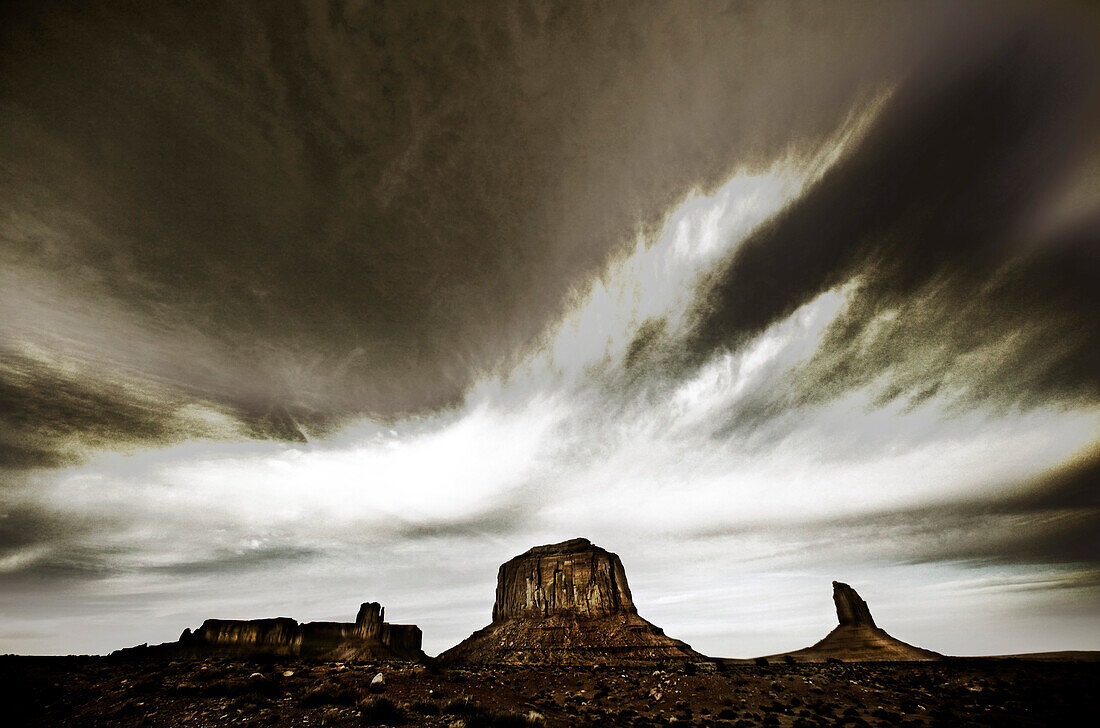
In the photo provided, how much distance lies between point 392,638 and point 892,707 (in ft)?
323

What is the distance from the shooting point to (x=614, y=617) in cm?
8806

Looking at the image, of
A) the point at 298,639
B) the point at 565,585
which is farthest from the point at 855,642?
the point at 298,639


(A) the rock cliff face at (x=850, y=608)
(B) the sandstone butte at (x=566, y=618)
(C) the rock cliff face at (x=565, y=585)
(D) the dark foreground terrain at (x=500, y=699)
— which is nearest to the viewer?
(D) the dark foreground terrain at (x=500, y=699)

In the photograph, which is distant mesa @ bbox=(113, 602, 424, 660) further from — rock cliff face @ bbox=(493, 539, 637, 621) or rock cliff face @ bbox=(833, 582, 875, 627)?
rock cliff face @ bbox=(833, 582, 875, 627)

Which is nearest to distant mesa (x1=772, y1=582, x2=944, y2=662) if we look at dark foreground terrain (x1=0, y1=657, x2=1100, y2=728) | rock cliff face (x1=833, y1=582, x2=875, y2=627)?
Result: rock cliff face (x1=833, y1=582, x2=875, y2=627)

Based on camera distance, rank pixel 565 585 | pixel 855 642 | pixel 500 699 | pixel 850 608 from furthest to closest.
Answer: pixel 565 585
pixel 850 608
pixel 855 642
pixel 500 699

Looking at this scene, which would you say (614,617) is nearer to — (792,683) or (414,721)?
(792,683)

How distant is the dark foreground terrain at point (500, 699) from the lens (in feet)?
53.7

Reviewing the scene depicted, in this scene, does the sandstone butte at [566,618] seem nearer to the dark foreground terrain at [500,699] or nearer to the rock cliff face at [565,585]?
the rock cliff face at [565,585]

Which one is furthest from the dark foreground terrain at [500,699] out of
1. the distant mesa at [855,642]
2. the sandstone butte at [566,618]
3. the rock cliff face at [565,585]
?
the rock cliff face at [565,585]

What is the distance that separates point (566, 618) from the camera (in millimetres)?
89312

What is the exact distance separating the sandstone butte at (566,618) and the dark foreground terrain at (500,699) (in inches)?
1391

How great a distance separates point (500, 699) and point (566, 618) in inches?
3021

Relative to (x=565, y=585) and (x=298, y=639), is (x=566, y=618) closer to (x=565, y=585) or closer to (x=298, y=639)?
(x=565, y=585)
